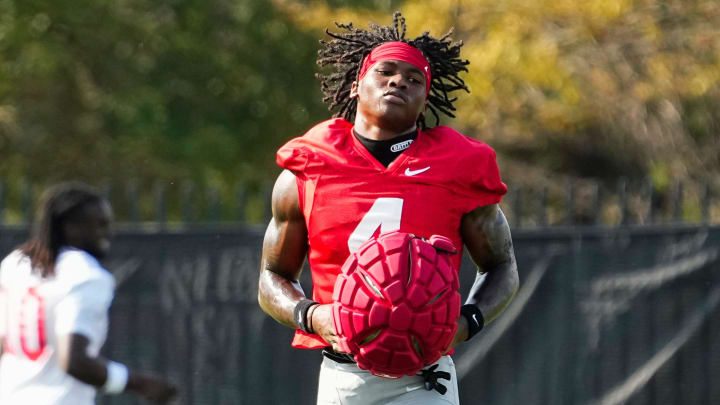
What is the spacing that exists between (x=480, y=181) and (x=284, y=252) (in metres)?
0.72

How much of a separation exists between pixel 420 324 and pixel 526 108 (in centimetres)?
1175

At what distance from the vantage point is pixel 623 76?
43.7 feet

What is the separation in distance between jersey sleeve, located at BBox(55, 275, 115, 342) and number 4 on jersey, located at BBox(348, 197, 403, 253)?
4.47ft

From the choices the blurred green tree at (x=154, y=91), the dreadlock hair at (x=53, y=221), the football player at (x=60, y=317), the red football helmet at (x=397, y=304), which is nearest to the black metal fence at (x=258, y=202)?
the blurred green tree at (x=154, y=91)

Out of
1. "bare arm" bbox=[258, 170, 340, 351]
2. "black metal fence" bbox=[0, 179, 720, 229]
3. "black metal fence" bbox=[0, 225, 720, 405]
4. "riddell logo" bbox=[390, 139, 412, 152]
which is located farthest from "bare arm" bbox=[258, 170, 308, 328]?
"black metal fence" bbox=[0, 179, 720, 229]

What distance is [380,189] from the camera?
3715 millimetres

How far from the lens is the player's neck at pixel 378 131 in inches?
150

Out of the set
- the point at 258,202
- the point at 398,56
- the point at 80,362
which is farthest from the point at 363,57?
the point at 258,202

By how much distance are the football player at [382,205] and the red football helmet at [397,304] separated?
297mm

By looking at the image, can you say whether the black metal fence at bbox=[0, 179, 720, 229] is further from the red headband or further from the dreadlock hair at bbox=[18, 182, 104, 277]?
the red headband

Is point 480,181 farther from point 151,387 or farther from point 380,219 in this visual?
point 151,387

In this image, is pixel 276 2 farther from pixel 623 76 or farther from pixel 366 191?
pixel 366 191

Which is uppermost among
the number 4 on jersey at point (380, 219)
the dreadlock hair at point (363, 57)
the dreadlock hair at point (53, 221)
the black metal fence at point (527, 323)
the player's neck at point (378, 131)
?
the dreadlock hair at point (363, 57)

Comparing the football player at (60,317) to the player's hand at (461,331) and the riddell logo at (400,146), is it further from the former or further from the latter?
the player's hand at (461,331)
